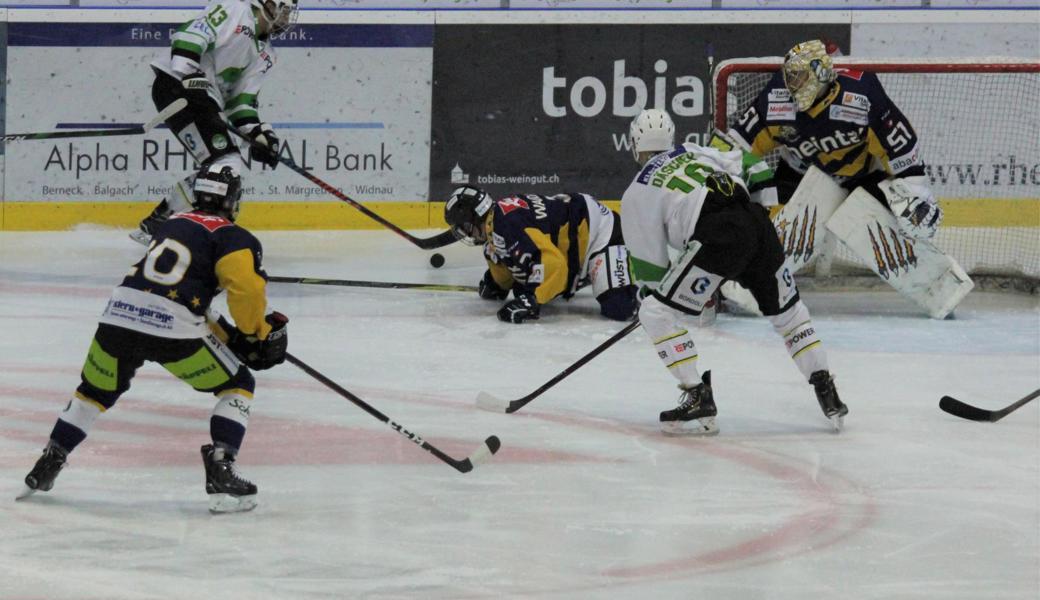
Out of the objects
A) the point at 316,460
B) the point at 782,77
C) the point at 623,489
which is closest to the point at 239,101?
the point at 782,77

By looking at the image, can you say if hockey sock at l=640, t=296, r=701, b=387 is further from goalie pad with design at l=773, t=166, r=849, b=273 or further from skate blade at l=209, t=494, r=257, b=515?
goalie pad with design at l=773, t=166, r=849, b=273

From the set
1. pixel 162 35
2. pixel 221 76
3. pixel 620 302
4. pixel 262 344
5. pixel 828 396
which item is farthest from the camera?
pixel 162 35

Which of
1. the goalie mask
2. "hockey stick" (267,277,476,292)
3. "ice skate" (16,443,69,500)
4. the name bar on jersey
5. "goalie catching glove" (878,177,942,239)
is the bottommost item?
"hockey stick" (267,277,476,292)

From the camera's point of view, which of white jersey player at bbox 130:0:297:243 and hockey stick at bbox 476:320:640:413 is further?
white jersey player at bbox 130:0:297:243

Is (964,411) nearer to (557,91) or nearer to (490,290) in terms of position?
(490,290)

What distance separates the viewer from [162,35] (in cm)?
759

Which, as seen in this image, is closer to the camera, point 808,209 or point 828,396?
point 828,396

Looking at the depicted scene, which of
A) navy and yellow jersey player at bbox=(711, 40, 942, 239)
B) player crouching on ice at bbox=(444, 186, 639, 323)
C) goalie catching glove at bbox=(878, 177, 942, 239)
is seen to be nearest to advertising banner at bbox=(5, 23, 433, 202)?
player crouching on ice at bbox=(444, 186, 639, 323)

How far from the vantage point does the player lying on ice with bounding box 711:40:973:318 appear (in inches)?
237

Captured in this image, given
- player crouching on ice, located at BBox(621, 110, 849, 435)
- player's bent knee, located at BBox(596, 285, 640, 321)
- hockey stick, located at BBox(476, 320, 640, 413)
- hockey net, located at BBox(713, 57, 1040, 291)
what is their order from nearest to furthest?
player crouching on ice, located at BBox(621, 110, 849, 435) → hockey stick, located at BBox(476, 320, 640, 413) → player's bent knee, located at BBox(596, 285, 640, 321) → hockey net, located at BBox(713, 57, 1040, 291)

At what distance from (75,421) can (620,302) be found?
288 cm

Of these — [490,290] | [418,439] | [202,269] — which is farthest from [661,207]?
[490,290]

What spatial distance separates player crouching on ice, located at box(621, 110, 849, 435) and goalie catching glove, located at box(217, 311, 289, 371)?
119cm

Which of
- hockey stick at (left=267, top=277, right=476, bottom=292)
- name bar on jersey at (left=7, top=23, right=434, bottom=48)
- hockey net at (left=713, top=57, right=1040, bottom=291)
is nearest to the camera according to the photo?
hockey stick at (left=267, top=277, right=476, bottom=292)
